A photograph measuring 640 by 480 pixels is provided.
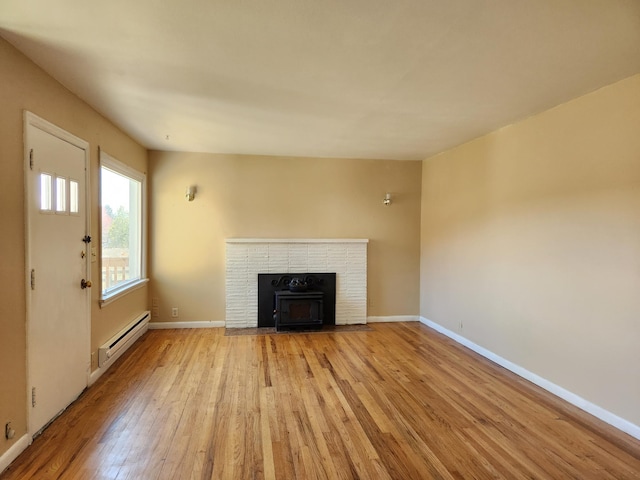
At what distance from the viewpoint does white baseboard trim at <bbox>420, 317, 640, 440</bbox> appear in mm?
2443

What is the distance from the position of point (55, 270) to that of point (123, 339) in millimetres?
1499

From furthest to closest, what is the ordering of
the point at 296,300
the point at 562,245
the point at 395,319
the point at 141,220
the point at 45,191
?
the point at 395,319
the point at 296,300
the point at 141,220
the point at 562,245
the point at 45,191

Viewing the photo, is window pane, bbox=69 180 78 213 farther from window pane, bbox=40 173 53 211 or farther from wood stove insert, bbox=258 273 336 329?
wood stove insert, bbox=258 273 336 329

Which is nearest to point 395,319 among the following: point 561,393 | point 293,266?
point 293,266

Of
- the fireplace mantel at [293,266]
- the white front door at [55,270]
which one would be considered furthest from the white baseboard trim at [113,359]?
the fireplace mantel at [293,266]

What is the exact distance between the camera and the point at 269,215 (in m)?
5.09

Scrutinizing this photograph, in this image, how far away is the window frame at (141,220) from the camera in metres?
3.33

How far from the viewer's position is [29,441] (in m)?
2.20

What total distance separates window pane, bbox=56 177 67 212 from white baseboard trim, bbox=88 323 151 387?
1487mm

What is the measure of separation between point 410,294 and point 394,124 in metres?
2.85

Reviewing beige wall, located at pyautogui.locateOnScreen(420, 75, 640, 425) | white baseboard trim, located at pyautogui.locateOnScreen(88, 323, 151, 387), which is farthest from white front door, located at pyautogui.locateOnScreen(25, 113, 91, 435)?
beige wall, located at pyautogui.locateOnScreen(420, 75, 640, 425)

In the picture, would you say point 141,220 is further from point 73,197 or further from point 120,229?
point 73,197

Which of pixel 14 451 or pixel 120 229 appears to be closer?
pixel 14 451

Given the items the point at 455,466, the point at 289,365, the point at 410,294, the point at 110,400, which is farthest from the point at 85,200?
the point at 410,294
